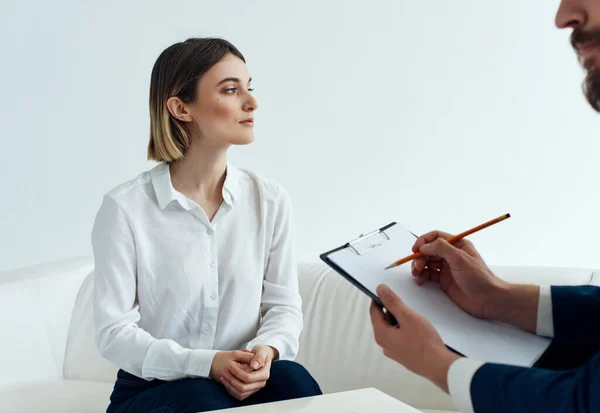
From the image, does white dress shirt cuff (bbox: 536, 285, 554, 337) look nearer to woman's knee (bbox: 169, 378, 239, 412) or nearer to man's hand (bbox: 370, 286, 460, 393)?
man's hand (bbox: 370, 286, 460, 393)

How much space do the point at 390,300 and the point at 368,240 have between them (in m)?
0.17

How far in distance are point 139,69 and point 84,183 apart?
563mm

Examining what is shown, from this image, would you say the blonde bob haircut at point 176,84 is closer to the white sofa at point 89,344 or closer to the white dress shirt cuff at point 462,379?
the white sofa at point 89,344

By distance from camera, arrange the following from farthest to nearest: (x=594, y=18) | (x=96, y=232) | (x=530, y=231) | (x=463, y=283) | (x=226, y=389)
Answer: (x=530, y=231) < (x=96, y=232) < (x=226, y=389) < (x=463, y=283) < (x=594, y=18)

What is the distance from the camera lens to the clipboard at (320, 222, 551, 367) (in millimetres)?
1075

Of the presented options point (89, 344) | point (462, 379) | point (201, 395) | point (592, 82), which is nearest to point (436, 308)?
point (462, 379)

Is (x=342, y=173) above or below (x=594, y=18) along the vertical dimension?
below

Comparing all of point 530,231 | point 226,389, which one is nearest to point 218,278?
point 226,389

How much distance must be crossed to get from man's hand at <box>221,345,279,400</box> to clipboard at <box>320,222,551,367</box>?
1.30 ft

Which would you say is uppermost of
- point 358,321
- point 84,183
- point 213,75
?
point 213,75

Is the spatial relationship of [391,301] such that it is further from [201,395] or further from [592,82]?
[201,395]

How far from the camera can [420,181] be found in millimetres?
3105

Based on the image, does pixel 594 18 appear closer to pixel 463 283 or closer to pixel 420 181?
pixel 463 283

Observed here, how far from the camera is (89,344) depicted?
92.9 inches
